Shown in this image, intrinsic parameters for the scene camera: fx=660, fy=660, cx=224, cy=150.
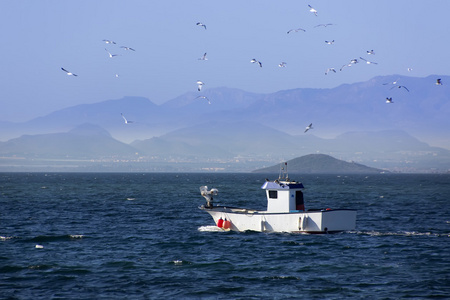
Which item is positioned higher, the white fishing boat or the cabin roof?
the cabin roof

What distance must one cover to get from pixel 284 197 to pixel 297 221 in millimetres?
2487

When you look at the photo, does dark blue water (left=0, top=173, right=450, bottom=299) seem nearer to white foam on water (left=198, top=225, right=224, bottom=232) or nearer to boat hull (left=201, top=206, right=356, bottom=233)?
white foam on water (left=198, top=225, right=224, bottom=232)

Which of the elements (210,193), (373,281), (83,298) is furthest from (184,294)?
(210,193)

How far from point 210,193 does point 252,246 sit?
11.4 metres

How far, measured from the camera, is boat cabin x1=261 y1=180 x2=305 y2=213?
5497 centimetres

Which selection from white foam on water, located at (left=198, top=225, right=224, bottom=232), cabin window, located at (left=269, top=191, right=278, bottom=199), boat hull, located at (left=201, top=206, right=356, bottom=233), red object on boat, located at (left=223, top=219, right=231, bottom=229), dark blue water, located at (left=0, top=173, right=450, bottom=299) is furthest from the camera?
white foam on water, located at (left=198, top=225, right=224, bottom=232)

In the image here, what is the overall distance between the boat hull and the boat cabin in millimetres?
1102

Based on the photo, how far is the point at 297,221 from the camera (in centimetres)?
5362

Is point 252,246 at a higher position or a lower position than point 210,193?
lower

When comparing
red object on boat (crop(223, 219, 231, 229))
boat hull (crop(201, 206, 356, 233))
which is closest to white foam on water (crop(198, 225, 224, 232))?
red object on boat (crop(223, 219, 231, 229))

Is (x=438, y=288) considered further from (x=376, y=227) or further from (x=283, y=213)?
(x=376, y=227)

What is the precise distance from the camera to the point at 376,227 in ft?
212

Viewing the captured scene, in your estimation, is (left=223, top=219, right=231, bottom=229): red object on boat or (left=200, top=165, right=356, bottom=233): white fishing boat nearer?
(left=200, top=165, right=356, bottom=233): white fishing boat

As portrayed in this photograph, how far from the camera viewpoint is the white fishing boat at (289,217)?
53.2m
